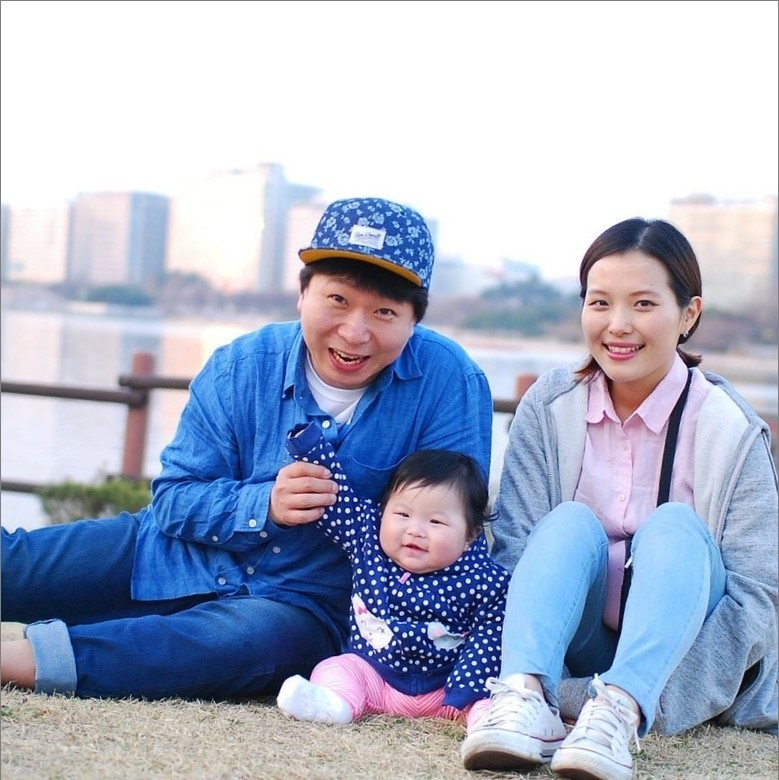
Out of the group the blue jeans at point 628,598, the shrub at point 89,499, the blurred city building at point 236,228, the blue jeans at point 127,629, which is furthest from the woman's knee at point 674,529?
the blurred city building at point 236,228

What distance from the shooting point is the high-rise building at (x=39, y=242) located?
65.1 ft

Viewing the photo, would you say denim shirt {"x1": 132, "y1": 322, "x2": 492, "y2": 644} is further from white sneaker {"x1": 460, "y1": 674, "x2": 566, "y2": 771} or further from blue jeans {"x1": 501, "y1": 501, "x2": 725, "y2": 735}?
white sneaker {"x1": 460, "y1": 674, "x2": 566, "y2": 771}

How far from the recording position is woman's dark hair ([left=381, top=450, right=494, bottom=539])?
2379 mm

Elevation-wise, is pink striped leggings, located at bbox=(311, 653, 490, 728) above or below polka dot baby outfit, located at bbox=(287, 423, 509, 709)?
below

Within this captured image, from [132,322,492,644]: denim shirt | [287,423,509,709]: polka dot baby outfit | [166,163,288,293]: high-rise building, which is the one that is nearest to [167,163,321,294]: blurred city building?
[166,163,288,293]: high-rise building

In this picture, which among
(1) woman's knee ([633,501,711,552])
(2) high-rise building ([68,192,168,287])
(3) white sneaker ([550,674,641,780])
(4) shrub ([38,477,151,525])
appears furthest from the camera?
(2) high-rise building ([68,192,168,287])

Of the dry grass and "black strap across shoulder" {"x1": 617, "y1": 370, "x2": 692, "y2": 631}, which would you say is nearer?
the dry grass

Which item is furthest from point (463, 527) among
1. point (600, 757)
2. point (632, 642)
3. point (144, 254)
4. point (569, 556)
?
point (144, 254)

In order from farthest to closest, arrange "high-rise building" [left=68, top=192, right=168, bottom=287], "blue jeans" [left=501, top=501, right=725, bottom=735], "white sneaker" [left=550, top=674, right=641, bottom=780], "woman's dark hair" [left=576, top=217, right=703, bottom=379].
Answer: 1. "high-rise building" [left=68, top=192, right=168, bottom=287]
2. "woman's dark hair" [left=576, top=217, right=703, bottom=379]
3. "blue jeans" [left=501, top=501, right=725, bottom=735]
4. "white sneaker" [left=550, top=674, right=641, bottom=780]

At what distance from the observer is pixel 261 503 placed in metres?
2.42

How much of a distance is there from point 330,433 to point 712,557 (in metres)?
0.82

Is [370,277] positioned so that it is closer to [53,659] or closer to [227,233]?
[53,659]

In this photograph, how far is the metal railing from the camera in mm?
5855

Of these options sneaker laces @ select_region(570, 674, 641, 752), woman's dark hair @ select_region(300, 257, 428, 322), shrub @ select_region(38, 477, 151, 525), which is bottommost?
shrub @ select_region(38, 477, 151, 525)
